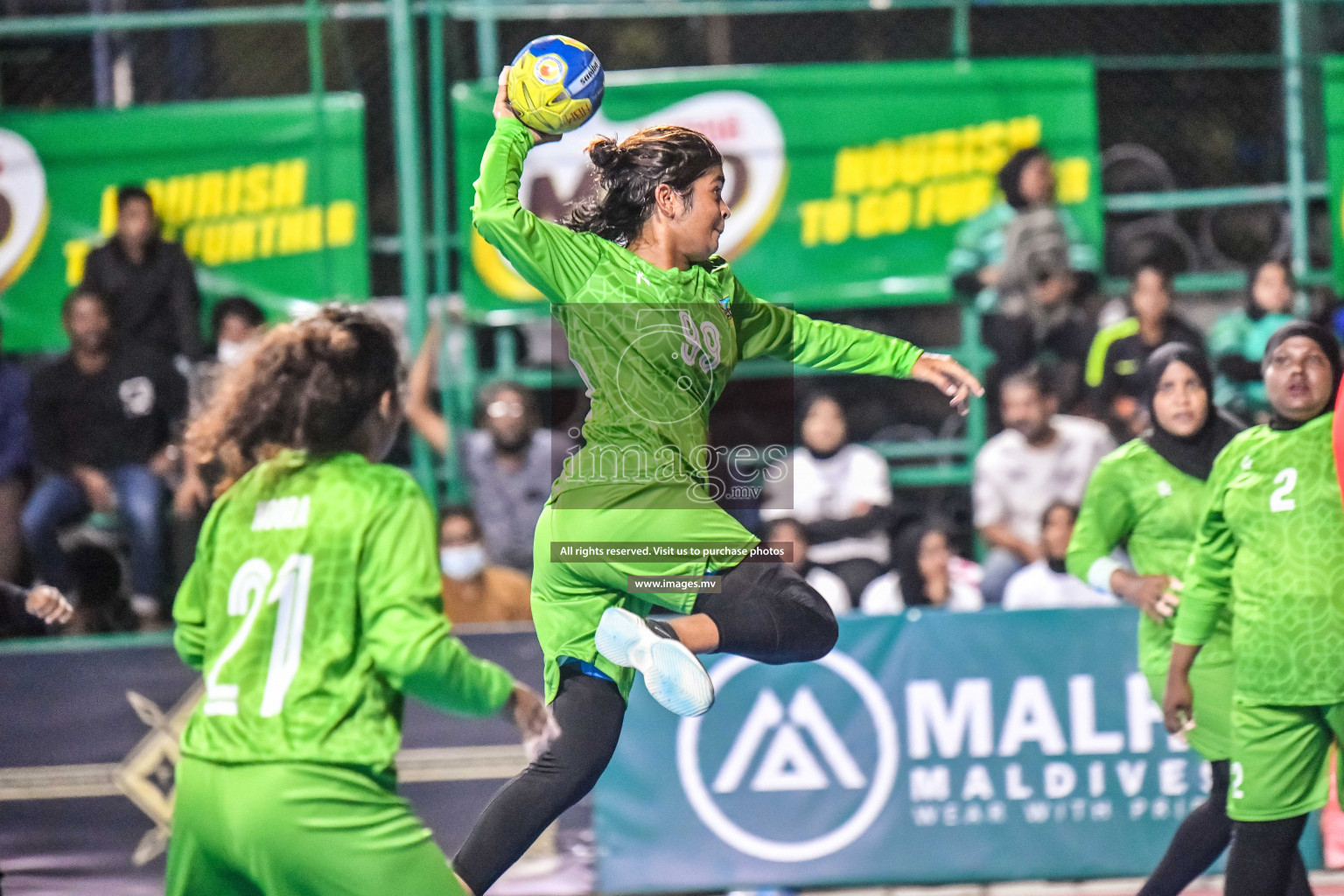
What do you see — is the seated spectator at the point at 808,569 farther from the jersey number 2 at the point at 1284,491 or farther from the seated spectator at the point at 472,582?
the jersey number 2 at the point at 1284,491

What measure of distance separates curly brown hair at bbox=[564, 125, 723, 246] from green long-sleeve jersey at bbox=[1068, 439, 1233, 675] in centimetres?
199

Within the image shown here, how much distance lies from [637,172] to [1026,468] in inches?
156

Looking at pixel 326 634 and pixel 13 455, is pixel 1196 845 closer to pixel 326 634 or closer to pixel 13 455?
pixel 326 634

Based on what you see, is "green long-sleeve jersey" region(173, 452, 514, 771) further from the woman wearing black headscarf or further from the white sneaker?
the woman wearing black headscarf

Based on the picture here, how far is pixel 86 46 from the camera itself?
832cm

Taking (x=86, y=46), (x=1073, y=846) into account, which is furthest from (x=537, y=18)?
(x=1073, y=846)

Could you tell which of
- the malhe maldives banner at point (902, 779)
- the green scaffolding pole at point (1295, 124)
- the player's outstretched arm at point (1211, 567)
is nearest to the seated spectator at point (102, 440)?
the malhe maldives banner at point (902, 779)

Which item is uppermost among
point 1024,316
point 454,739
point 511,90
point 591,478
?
point 511,90

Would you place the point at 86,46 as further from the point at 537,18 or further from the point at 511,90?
the point at 511,90

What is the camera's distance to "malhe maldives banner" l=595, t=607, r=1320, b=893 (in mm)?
6504

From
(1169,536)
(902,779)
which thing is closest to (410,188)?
(902,779)

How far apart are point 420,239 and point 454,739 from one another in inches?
112

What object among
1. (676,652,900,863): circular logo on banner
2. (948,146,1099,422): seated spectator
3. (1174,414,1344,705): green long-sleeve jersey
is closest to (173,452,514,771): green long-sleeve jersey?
(1174,414,1344,705): green long-sleeve jersey

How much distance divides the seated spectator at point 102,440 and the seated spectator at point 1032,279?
4239 millimetres
